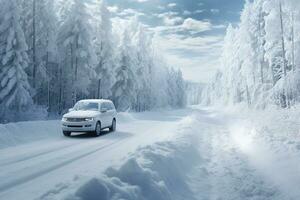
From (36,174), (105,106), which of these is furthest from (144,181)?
(105,106)

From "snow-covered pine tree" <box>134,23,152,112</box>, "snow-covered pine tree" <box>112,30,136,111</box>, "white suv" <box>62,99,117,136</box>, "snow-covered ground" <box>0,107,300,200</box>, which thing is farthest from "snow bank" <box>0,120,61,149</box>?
"snow-covered pine tree" <box>134,23,152,112</box>

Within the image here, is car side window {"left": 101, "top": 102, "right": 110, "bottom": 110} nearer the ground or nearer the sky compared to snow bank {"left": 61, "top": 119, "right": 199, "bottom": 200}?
nearer the sky

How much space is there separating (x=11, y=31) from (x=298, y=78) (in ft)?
84.7

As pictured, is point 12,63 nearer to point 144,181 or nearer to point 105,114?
point 105,114

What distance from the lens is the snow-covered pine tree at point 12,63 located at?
31.5 meters

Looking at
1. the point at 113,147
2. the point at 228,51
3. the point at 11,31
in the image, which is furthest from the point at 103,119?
the point at 228,51

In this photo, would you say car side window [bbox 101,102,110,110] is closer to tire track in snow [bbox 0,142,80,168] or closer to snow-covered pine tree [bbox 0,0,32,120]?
tire track in snow [bbox 0,142,80,168]

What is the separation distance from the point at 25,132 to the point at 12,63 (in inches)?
686

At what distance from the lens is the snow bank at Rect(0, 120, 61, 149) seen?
14.8 meters

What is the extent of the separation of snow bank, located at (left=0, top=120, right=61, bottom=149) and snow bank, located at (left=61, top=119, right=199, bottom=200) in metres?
7.10

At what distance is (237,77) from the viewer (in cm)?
6531

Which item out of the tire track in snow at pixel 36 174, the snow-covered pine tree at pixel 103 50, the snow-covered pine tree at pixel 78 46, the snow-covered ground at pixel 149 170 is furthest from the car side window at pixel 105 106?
the snow-covered pine tree at pixel 103 50

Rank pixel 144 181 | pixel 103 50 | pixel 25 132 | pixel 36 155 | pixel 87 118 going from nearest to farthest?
pixel 144 181
pixel 36 155
pixel 25 132
pixel 87 118
pixel 103 50

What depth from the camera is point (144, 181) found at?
7285mm
